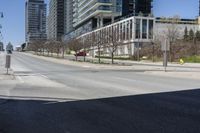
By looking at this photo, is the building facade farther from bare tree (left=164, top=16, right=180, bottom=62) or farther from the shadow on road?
the shadow on road

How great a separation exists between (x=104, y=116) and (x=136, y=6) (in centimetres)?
15635

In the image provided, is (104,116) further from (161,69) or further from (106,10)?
(106,10)

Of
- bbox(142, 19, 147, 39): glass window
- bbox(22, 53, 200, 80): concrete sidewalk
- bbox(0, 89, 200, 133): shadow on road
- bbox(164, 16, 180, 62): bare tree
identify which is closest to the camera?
bbox(0, 89, 200, 133): shadow on road

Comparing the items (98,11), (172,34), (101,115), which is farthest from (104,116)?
(98,11)

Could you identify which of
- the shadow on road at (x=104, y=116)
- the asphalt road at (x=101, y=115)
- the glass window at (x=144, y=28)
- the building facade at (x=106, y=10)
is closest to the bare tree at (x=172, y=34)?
the glass window at (x=144, y=28)

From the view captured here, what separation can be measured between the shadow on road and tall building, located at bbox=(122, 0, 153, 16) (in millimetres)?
145338

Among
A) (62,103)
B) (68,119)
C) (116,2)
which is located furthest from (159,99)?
(116,2)

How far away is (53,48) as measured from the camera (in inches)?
5221

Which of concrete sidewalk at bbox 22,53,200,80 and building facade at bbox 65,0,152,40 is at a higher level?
building facade at bbox 65,0,152,40

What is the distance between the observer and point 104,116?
11445 mm

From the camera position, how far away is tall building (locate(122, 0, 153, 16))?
160625 mm

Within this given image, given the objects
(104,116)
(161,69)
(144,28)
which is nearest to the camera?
(104,116)

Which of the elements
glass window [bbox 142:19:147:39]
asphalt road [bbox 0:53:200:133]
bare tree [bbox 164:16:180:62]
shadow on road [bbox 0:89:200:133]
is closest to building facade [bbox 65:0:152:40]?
glass window [bbox 142:19:147:39]

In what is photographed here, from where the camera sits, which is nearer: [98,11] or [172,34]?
[172,34]
